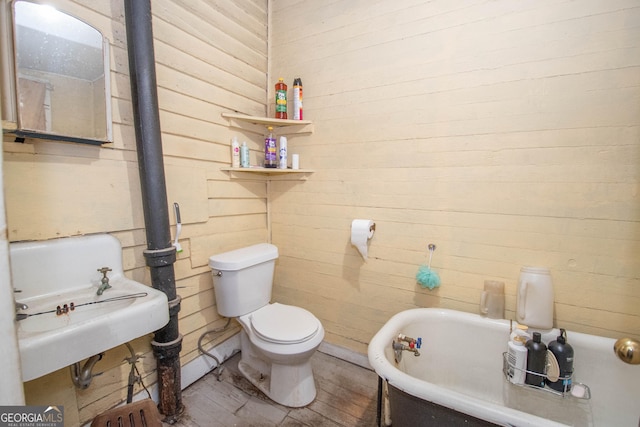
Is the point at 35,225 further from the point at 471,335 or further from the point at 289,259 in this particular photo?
the point at 471,335

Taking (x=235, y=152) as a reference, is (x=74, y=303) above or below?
below

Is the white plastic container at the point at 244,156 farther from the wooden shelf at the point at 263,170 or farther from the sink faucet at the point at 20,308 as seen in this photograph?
the sink faucet at the point at 20,308

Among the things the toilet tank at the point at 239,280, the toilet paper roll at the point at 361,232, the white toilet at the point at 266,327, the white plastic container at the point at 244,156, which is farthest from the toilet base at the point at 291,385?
the white plastic container at the point at 244,156

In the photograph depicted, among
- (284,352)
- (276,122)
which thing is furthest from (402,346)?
(276,122)

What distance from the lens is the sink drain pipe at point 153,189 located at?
1295mm

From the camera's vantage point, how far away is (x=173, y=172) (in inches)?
63.2

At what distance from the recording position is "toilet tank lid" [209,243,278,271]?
1701 millimetres

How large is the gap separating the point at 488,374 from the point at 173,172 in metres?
2.05

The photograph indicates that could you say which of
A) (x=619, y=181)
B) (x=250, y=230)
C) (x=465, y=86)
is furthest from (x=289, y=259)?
(x=619, y=181)

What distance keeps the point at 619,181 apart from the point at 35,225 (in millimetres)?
2555

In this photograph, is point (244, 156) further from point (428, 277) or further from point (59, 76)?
point (428, 277)

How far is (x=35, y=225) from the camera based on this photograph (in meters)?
1.15

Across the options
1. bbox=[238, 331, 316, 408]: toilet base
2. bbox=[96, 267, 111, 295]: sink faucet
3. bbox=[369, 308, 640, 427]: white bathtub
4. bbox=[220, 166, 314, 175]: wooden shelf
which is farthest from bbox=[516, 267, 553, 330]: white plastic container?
bbox=[96, 267, 111, 295]: sink faucet

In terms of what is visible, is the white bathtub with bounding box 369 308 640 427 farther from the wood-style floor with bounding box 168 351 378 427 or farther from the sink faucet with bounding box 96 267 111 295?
the sink faucet with bounding box 96 267 111 295
